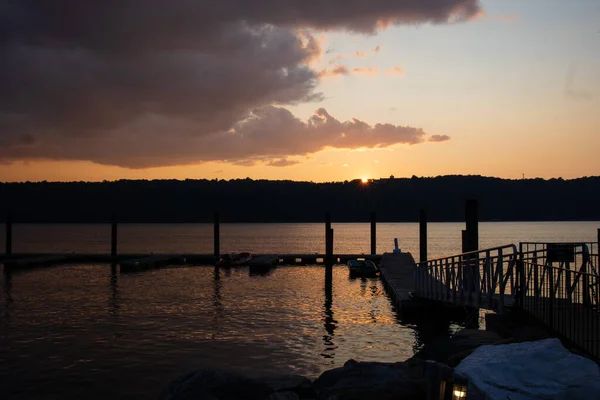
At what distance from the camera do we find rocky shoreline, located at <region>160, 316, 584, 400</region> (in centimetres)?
956

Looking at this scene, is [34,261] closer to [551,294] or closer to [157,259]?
[157,259]

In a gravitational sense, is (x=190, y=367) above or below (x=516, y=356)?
below

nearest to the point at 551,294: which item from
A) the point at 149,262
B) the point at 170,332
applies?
the point at 170,332

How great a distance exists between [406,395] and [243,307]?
19212 millimetres

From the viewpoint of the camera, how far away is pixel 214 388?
961cm

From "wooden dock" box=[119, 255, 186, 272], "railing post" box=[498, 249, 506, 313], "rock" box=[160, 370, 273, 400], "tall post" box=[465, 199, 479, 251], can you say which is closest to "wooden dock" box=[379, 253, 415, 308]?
"tall post" box=[465, 199, 479, 251]

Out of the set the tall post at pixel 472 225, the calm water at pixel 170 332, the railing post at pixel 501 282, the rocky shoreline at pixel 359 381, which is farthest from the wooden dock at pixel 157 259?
the rocky shoreline at pixel 359 381

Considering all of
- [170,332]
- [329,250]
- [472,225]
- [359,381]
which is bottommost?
[170,332]

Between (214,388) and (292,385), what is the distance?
238cm

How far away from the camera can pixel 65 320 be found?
24.8 m

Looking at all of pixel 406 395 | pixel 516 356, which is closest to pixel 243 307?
pixel 406 395

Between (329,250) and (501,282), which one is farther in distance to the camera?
(329,250)

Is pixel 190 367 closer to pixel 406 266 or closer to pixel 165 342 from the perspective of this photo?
pixel 165 342

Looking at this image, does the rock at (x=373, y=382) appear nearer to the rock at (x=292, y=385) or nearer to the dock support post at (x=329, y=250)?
the rock at (x=292, y=385)
